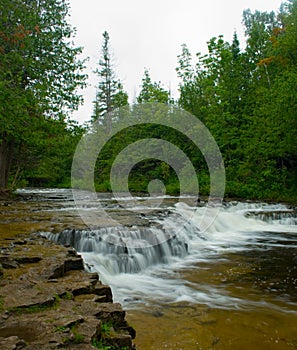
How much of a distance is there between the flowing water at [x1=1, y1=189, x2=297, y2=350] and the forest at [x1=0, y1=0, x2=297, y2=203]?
4.18 meters

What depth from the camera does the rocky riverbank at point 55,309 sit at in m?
2.65

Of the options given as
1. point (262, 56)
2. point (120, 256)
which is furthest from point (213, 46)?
point (120, 256)

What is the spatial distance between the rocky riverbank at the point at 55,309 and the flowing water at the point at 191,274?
2.56 ft

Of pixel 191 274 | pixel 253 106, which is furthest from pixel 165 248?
pixel 253 106

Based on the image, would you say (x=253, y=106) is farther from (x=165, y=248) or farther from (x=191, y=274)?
(x=191, y=274)

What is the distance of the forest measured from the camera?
34.3 ft

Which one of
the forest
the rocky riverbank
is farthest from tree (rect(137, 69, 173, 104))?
the rocky riverbank

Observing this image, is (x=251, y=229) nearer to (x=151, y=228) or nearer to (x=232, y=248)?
(x=232, y=248)

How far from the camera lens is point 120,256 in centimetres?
733

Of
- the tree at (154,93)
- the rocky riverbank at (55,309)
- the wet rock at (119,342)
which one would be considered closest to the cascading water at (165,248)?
the rocky riverbank at (55,309)

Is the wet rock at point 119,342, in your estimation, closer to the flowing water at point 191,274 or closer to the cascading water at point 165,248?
the flowing water at point 191,274

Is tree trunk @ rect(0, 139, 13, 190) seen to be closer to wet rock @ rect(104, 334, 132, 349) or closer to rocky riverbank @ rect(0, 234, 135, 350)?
rocky riverbank @ rect(0, 234, 135, 350)

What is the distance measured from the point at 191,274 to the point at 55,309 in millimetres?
4208

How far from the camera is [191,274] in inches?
274
